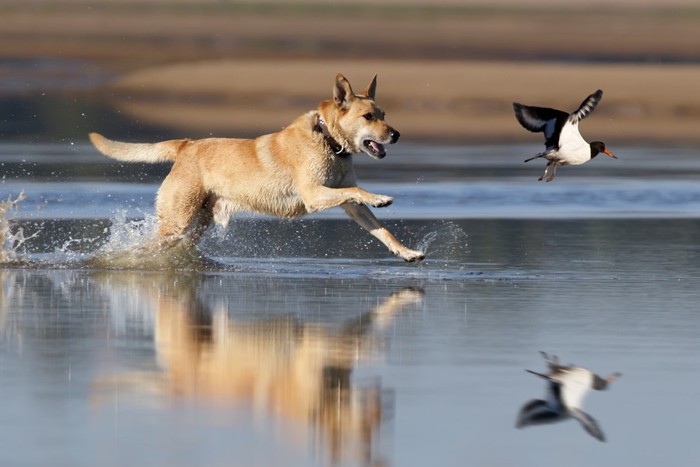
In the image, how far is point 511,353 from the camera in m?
7.52

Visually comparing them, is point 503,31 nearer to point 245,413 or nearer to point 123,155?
point 123,155

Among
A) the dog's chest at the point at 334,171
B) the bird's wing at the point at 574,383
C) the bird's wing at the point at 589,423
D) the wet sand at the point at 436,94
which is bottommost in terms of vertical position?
the bird's wing at the point at 589,423

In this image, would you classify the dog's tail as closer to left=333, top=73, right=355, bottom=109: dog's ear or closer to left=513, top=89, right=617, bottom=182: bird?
left=333, top=73, right=355, bottom=109: dog's ear

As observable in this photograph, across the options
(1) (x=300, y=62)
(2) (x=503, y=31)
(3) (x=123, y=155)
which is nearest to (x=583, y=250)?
(3) (x=123, y=155)

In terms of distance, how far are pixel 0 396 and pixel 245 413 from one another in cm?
105

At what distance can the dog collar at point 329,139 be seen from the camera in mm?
10766

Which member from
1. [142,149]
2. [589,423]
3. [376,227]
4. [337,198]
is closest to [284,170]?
[337,198]

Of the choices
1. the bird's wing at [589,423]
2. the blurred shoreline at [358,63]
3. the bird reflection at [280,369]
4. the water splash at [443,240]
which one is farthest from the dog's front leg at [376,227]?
the blurred shoreline at [358,63]

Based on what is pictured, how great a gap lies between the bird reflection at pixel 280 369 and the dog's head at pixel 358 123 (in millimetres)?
2022

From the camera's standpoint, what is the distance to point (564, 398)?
21.5ft

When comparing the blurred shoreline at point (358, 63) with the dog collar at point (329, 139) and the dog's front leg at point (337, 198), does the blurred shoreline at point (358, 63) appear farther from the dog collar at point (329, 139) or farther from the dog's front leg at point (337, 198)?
the dog's front leg at point (337, 198)

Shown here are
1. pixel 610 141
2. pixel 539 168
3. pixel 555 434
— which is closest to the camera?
pixel 555 434

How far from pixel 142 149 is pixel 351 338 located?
4.23 m

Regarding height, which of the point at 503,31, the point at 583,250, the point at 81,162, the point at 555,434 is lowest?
the point at 555,434
